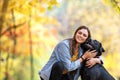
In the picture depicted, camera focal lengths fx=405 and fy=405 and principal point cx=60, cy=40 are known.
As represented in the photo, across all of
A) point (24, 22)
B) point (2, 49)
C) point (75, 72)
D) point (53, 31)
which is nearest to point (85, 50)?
point (75, 72)

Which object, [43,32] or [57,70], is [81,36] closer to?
[57,70]

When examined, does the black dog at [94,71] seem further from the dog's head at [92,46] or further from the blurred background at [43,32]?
the blurred background at [43,32]

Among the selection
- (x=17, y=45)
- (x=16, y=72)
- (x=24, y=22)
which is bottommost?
(x=16, y=72)

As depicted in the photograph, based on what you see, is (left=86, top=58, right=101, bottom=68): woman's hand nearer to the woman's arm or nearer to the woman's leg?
the woman's arm

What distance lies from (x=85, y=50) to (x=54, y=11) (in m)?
6.23

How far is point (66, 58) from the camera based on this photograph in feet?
10.9

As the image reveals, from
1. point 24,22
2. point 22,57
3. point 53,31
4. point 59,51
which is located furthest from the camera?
point 53,31

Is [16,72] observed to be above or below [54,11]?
below

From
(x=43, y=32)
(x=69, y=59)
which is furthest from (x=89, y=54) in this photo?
(x=43, y=32)

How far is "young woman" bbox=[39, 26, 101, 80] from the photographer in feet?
10.9

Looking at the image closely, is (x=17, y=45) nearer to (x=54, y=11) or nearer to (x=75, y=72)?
(x=54, y=11)

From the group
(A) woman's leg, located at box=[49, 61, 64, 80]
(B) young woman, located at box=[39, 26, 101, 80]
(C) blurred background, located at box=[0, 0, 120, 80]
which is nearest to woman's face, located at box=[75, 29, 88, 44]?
(B) young woman, located at box=[39, 26, 101, 80]

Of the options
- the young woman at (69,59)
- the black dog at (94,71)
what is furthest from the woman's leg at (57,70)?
the black dog at (94,71)

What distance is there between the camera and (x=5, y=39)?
878cm
